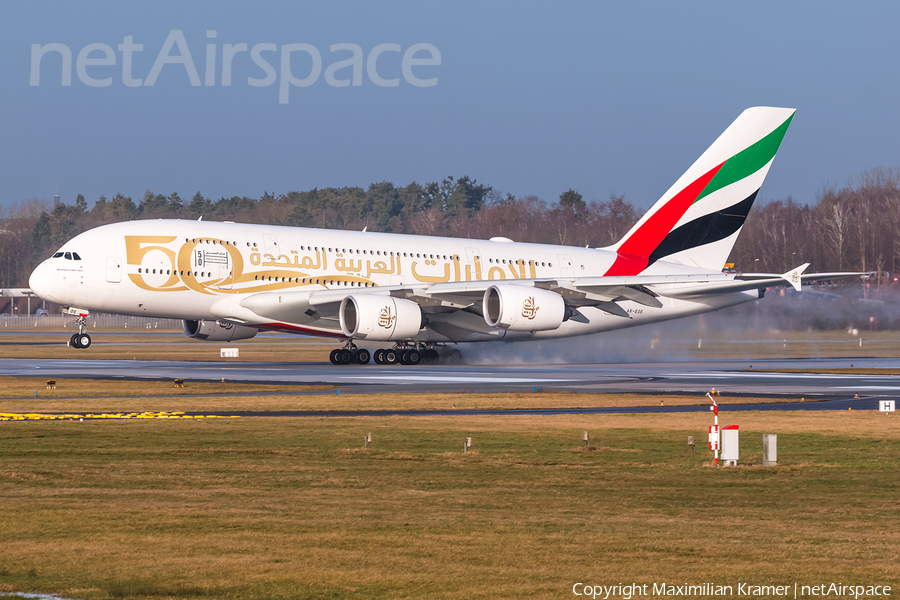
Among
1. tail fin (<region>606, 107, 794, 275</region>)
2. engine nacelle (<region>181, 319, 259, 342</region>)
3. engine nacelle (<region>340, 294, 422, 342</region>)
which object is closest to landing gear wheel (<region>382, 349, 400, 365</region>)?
engine nacelle (<region>340, 294, 422, 342</region>)

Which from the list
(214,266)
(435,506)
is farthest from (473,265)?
(435,506)

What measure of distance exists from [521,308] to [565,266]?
281 inches

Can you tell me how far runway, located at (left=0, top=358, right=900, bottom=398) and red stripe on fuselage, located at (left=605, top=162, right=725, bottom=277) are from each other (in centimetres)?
450

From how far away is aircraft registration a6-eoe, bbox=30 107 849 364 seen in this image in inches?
1679

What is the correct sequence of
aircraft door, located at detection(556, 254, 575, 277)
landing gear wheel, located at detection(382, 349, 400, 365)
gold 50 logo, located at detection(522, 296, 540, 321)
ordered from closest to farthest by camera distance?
gold 50 logo, located at detection(522, 296, 540, 321) < landing gear wheel, located at detection(382, 349, 400, 365) < aircraft door, located at detection(556, 254, 575, 277)

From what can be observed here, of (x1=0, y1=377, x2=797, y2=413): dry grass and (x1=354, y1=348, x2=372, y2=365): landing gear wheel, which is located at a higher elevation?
(x1=354, y1=348, x2=372, y2=365): landing gear wheel

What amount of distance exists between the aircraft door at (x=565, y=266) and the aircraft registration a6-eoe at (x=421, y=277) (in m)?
0.07

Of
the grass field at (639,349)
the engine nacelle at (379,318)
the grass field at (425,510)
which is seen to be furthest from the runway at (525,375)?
the grass field at (425,510)

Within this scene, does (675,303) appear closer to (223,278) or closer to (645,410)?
(223,278)

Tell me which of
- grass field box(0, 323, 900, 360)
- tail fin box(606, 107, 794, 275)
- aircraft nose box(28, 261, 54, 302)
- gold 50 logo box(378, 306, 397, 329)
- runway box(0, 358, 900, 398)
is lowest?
runway box(0, 358, 900, 398)

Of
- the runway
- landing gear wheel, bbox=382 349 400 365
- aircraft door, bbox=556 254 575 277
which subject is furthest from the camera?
aircraft door, bbox=556 254 575 277

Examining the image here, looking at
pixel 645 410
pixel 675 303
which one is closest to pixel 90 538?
pixel 645 410

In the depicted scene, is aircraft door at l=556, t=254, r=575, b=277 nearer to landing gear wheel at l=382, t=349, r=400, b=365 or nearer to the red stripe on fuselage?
the red stripe on fuselage

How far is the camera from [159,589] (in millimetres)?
9234
